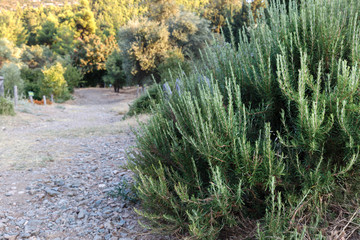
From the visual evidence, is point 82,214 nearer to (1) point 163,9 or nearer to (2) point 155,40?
(2) point 155,40

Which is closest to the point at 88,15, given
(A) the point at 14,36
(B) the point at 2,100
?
(A) the point at 14,36

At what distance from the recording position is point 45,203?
3.71 metres

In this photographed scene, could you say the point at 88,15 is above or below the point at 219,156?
above

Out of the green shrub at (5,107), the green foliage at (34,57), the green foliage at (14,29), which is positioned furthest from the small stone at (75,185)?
the green foliage at (14,29)

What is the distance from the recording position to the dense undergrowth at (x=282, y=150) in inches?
74.0

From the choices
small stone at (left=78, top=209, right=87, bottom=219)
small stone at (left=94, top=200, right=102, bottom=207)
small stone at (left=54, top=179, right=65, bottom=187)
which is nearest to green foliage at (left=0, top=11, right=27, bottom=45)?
small stone at (left=54, top=179, right=65, bottom=187)

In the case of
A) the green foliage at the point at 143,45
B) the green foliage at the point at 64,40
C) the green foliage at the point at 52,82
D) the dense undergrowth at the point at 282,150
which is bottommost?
the dense undergrowth at the point at 282,150

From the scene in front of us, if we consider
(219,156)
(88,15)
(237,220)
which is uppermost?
(88,15)

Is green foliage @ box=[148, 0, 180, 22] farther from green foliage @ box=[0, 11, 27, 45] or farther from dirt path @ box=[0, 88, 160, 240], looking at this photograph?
green foliage @ box=[0, 11, 27, 45]

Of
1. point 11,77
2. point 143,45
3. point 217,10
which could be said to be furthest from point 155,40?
point 217,10

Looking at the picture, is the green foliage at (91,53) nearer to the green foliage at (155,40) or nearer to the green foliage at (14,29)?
the green foliage at (14,29)

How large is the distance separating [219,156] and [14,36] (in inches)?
2045

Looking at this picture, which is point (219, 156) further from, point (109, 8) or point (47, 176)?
point (109, 8)

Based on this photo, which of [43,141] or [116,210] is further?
[43,141]
